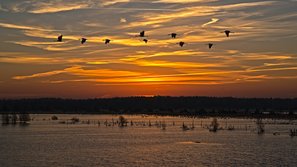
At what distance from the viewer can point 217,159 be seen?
4822 centimetres

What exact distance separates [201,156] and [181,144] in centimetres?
1393

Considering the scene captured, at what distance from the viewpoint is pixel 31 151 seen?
187ft

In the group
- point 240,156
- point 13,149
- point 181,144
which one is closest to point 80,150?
point 13,149

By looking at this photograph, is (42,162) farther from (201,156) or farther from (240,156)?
(240,156)

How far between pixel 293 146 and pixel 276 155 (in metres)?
10.7

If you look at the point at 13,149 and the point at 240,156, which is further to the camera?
the point at 13,149

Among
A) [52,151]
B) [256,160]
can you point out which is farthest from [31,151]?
[256,160]

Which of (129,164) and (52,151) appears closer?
(129,164)

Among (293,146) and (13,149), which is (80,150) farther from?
(293,146)

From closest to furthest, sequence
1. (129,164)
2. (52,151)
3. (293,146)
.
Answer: (129,164)
(52,151)
(293,146)

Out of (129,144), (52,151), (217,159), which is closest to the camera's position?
(217,159)

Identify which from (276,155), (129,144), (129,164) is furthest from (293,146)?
(129,164)

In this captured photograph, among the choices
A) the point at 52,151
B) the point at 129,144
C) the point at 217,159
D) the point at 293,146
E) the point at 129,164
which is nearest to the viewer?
the point at 129,164

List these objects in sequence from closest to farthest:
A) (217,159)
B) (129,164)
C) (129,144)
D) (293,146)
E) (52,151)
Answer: (129,164)
(217,159)
(52,151)
(293,146)
(129,144)
